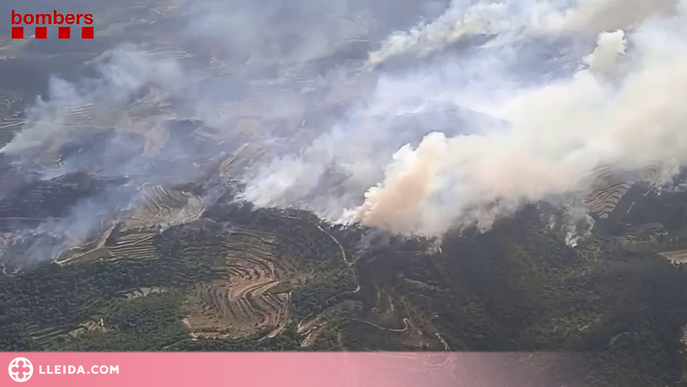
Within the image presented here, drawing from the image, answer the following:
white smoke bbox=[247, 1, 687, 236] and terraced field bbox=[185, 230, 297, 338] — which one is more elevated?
white smoke bbox=[247, 1, 687, 236]

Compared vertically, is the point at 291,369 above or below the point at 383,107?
below

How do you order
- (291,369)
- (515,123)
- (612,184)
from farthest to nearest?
1. (515,123)
2. (612,184)
3. (291,369)

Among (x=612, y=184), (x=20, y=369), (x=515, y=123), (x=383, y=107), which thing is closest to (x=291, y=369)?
(x=20, y=369)

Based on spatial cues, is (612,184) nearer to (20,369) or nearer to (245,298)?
(245,298)

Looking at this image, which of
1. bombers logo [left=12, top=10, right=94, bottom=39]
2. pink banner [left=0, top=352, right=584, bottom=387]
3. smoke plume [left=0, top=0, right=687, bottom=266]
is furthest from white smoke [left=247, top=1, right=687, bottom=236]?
bombers logo [left=12, top=10, right=94, bottom=39]

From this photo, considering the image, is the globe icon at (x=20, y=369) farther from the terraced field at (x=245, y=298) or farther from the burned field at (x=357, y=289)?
the terraced field at (x=245, y=298)

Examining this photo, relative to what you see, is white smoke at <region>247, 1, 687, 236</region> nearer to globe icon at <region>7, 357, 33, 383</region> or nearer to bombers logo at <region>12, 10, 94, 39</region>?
bombers logo at <region>12, 10, 94, 39</region>

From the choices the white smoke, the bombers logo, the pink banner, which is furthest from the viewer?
the bombers logo
